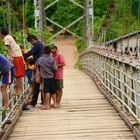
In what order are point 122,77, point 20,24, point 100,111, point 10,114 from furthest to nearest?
point 20,24, point 100,111, point 122,77, point 10,114

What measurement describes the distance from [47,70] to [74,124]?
1.84 m

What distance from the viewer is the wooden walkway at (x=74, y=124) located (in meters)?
7.23

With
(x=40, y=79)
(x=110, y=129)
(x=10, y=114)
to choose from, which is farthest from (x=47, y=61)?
(x=110, y=129)

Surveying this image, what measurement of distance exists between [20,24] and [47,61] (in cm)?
596

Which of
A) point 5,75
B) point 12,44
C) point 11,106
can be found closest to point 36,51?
point 12,44

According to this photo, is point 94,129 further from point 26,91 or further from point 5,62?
point 26,91

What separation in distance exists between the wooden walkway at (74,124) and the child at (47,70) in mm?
257

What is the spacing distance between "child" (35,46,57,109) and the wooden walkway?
0.84 feet

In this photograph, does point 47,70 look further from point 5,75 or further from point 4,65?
point 4,65

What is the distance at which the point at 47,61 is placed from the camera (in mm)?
9742

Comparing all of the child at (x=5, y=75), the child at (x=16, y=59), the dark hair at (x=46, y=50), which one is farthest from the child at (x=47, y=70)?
the child at (x=5, y=75)

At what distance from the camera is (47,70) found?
386 inches

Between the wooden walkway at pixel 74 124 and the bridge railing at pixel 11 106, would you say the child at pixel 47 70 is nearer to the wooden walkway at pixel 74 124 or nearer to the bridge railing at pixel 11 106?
the wooden walkway at pixel 74 124

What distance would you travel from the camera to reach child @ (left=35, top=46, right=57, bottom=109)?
9.73 metres
